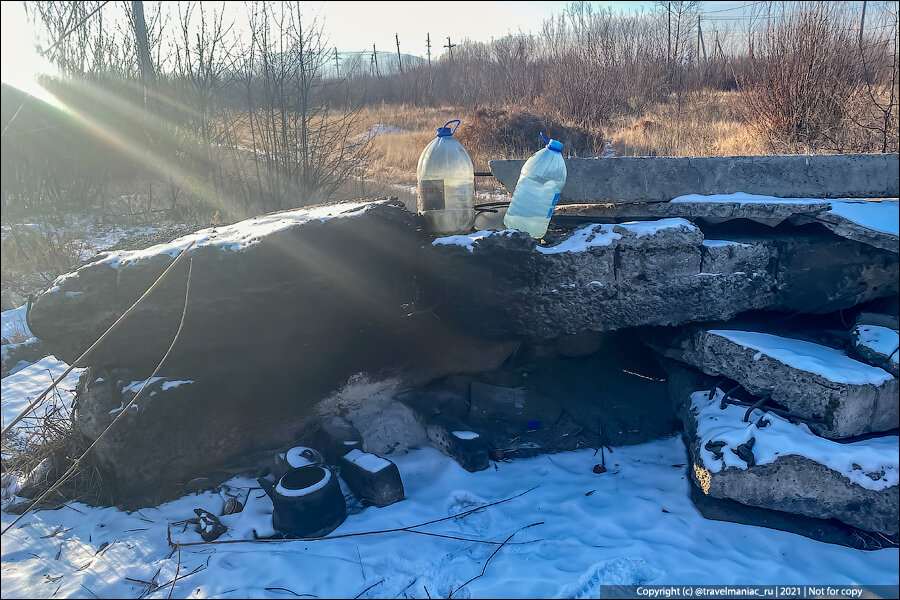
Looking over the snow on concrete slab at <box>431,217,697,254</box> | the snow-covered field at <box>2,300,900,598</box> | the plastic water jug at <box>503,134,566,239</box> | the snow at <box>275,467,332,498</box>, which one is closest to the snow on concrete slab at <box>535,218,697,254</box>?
the snow on concrete slab at <box>431,217,697,254</box>

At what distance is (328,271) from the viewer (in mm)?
3117

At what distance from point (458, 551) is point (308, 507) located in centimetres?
72

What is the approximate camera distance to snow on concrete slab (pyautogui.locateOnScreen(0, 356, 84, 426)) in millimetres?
3764

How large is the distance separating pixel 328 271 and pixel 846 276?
9.58 feet

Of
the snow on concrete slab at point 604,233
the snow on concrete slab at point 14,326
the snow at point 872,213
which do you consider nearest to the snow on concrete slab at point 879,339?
the snow at point 872,213

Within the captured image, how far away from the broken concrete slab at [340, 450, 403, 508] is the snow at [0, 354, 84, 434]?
206 centimetres

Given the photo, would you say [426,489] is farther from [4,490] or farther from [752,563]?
[4,490]

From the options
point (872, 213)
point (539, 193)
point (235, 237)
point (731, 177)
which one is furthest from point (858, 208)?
point (235, 237)

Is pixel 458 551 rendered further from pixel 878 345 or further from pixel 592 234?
pixel 878 345

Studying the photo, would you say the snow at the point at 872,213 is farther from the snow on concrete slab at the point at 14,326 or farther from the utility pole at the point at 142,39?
the utility pole at the point at 142,39

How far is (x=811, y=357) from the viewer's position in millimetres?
2734

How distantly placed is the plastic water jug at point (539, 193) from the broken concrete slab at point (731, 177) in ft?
1.06

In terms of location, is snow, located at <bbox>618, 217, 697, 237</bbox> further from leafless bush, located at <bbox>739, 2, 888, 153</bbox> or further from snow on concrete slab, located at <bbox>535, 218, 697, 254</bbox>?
leafless bush, located at <bbox>739, 2, 888, 153</bbox>

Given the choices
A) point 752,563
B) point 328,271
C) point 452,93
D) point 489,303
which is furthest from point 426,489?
point 452,93
